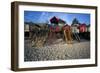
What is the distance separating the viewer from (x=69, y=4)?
6.94 ft

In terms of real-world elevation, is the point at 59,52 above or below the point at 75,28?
below

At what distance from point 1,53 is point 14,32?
21 centimetres

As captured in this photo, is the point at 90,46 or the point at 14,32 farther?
the point at 90,46

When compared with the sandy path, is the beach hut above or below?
above

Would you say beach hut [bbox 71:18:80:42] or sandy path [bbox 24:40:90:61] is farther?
beach hut [bbox 71:18:80:42]

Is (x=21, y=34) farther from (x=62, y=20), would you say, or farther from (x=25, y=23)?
(x=62, y=20)

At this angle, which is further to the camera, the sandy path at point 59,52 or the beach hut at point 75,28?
the beach hut at point 75,28

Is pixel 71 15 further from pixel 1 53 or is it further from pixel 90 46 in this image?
pixel 1 53

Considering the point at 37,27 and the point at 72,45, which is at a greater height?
the point at 37,27

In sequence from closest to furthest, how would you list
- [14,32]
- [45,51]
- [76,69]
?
[14,32], [45,51], [76,69]

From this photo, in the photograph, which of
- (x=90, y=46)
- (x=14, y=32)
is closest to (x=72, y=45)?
(x=90, y=46)

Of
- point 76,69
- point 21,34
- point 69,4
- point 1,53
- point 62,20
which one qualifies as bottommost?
point 76,69

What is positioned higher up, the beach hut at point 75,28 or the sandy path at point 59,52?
the beach hut at point 75,28

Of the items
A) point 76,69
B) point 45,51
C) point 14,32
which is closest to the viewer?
point 14,32
